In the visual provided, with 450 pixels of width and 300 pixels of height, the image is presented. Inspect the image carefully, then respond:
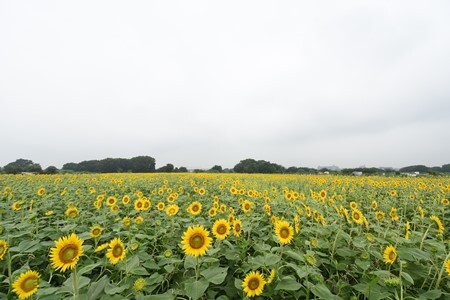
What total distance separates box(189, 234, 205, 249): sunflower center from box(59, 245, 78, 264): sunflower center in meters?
0.88

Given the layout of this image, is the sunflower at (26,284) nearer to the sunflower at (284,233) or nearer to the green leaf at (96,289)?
the green leaf at (96,289)

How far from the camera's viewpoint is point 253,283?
69.1 inches

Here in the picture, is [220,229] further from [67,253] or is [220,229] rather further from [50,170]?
[50,170]

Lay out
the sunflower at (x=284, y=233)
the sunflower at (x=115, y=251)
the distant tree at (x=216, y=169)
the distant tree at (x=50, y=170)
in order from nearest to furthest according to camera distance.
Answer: the sunflower at (x=115, y=251)
the sunflower at (x=284, y=233)
the distant tree at (x=50, y=170)
the distant tree at (x=216, y=169)

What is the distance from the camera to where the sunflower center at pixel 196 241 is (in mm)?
Result: 2039

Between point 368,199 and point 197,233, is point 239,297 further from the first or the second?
point 368,199

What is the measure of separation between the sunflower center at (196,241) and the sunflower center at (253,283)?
0.51 meters

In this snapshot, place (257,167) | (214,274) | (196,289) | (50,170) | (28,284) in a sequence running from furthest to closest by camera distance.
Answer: (257,167) < (50,170) < (214,274) < (196,289) < (28,284)

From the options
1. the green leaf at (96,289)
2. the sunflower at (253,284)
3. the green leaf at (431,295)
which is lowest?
the green leaf at (431,295)

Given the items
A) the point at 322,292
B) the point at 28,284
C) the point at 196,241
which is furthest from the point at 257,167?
the point at 28,284

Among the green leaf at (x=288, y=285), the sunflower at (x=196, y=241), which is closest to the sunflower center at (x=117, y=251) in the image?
the sunflower at (x=196, y=241)

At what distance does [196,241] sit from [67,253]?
97cm

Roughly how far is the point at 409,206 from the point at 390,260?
4.06 metres

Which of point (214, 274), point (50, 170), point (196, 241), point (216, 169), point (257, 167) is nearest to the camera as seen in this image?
point (214, 274)
